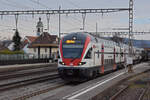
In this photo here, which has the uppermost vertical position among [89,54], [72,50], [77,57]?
[72,50]

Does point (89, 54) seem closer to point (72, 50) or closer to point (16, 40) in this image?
point (72, 50)

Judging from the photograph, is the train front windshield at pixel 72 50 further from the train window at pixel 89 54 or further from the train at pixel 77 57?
the train window at pixel 89 54

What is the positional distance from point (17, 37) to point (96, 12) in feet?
146

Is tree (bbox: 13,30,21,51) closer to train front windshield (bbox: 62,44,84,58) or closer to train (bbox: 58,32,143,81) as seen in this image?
train (bbox: 58,32,143,81)

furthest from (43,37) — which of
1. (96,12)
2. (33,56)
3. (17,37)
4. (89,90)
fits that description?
(89,90)

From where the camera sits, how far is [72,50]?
15992 millimetres

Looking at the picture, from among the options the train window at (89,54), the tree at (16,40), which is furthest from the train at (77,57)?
the tree at (16,40)

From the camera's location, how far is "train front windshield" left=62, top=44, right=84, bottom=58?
15789 mm

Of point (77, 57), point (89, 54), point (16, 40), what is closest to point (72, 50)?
point (77, 57)

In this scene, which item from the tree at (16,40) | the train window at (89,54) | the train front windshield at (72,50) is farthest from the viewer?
the tree at (16,40)

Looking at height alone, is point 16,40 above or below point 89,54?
above

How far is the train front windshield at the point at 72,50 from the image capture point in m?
15.8

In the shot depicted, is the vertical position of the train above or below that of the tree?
below

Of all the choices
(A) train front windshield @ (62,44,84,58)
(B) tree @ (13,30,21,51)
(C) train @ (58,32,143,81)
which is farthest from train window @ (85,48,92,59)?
(B) tree @ (13,30,21,51)
